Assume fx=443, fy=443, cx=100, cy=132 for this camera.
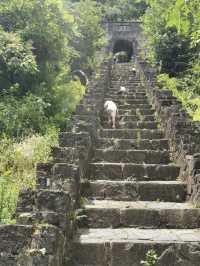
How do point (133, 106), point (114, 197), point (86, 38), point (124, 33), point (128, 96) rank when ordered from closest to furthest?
point (114, 197)
point (133, 106)
point (128, 96)
point (86, 38)
point (124, 33)

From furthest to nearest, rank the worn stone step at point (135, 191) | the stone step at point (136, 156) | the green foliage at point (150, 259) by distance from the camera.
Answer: the stone step at point (136, 156) < the worn stone step at point (135, 191) < the green foliage at point (150, 259)

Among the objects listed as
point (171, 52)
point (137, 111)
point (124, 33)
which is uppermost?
point (124, 33)

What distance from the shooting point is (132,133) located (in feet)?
33.0

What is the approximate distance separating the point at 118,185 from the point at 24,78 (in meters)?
8.13

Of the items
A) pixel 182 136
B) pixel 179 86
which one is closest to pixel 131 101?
pixel 179 86

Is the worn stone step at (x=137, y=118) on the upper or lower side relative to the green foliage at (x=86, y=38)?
lower

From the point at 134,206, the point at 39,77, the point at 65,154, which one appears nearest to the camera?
the point at 134,206

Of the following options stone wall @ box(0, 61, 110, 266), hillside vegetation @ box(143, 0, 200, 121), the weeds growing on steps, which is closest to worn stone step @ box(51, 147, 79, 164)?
stone wall @ box(0, 61, 110, 266)

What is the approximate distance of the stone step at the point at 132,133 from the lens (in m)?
10.1

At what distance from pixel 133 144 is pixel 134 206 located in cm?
288

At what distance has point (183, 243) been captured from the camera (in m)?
5.44

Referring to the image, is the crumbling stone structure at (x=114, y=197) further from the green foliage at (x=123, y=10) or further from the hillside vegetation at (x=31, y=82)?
the green foliage at (x=123, y=10)

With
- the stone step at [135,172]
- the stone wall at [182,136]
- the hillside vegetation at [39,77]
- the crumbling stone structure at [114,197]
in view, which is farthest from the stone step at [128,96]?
the stone step at [135,172]

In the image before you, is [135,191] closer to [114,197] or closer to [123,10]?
[114,197]
